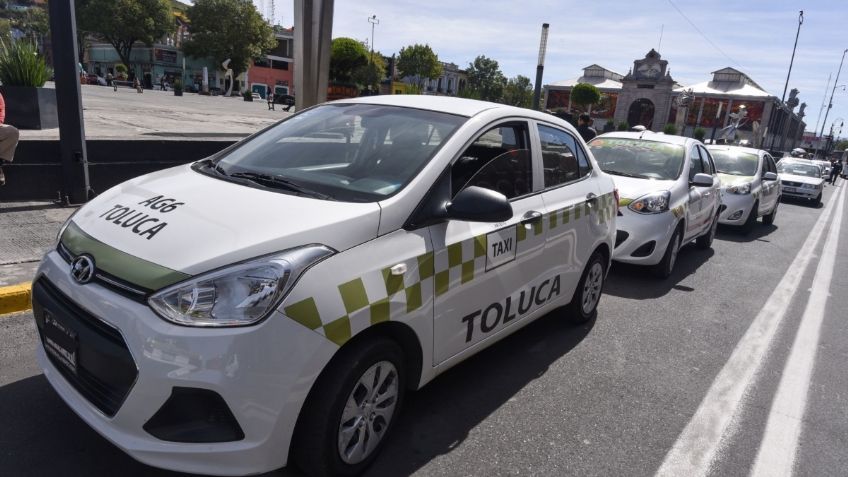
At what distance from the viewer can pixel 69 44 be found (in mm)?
5840

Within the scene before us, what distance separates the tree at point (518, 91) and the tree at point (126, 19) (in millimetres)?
56759

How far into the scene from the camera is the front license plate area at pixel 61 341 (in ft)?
7.08

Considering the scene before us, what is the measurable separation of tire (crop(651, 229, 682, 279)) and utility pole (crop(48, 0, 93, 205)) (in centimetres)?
653

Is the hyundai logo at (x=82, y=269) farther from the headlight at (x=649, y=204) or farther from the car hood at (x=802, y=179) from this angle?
the car hood at (x=802, y=179)

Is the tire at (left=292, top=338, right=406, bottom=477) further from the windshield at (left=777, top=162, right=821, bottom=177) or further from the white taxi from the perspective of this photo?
the windshield at (left=777, top=162, right=821, bottom=177)

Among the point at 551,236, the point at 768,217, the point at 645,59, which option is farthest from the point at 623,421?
the point at 645,59

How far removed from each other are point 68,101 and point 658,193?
6.51m

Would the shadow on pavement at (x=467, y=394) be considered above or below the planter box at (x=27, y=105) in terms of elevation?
below

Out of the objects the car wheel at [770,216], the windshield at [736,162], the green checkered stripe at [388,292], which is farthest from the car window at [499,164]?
the car wheel at [770,216]

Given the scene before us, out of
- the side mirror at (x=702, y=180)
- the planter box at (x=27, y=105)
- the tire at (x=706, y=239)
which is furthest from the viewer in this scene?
the tire at (x=706, y=239)

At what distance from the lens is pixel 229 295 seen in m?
1.95

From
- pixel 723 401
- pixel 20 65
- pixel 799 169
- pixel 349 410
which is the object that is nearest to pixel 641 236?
pixel 723 401

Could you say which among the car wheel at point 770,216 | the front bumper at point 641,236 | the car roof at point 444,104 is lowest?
the car wheel at point 770,216

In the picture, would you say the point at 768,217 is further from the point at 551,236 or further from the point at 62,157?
the point at 62,157
